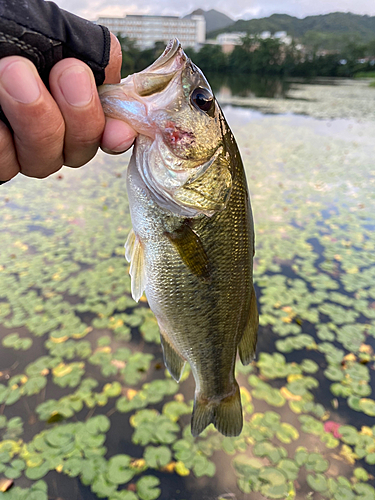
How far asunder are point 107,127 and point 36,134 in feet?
0.84

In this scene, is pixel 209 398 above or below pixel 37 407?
above

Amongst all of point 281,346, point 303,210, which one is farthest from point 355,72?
point 281,346

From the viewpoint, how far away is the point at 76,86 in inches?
41.8

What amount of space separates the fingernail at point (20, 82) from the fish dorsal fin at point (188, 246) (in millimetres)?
709

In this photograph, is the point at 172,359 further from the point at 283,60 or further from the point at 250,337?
the point at 283,60

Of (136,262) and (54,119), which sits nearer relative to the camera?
(54,119)

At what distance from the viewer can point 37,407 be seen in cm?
271

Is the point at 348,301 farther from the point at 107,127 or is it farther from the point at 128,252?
the point at 107,127

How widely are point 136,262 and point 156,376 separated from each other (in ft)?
6.48

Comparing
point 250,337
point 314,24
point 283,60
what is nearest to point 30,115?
point 250,337

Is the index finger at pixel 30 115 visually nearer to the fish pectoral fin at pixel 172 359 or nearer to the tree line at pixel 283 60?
the fish pectoral fin at pixel 172 359

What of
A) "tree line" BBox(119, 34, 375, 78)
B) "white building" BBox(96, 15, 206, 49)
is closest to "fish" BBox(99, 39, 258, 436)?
"tree line" BBox(119, 34, 375, 78)

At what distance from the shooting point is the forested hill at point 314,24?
15362 centimetres

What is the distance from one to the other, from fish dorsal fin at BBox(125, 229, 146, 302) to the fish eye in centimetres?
62
